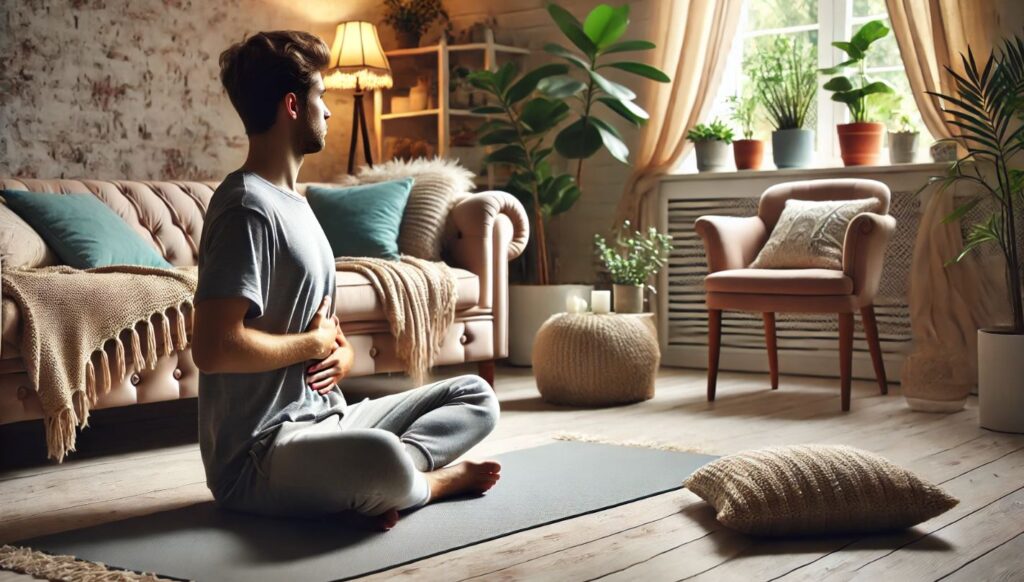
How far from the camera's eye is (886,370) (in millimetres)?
4715

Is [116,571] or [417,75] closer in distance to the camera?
[116,571]

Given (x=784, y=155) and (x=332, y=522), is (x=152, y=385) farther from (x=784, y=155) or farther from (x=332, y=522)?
(x=784, y=155)

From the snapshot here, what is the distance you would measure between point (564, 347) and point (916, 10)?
198cm

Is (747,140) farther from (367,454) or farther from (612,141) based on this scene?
(367,454)

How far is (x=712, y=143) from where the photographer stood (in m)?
5.18

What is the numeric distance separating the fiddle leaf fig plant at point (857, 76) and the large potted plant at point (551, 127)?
2.47ft

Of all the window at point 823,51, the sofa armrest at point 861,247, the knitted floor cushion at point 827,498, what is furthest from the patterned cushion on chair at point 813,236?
the knitted floor cushion at point 827,498

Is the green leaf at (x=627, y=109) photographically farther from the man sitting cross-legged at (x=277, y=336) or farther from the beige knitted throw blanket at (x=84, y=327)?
the man sitting cross-legged at (x=277, y=336)

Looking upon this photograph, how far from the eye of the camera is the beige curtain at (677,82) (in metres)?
5.16

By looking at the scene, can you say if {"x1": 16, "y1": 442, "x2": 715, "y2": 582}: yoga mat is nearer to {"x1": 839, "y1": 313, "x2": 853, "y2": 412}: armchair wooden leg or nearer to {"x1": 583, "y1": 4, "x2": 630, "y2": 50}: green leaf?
{"x1": 839, "y1": 313, "x2": 853, "y2": 412}: armchair wooden leg

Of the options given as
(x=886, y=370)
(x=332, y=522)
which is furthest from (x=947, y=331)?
(x=332, y=522)

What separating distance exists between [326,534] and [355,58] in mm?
3451

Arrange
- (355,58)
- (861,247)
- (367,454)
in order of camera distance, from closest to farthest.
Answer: (367,454) < (861,247) < (355,58)

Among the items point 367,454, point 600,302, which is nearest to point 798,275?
point 600,302
